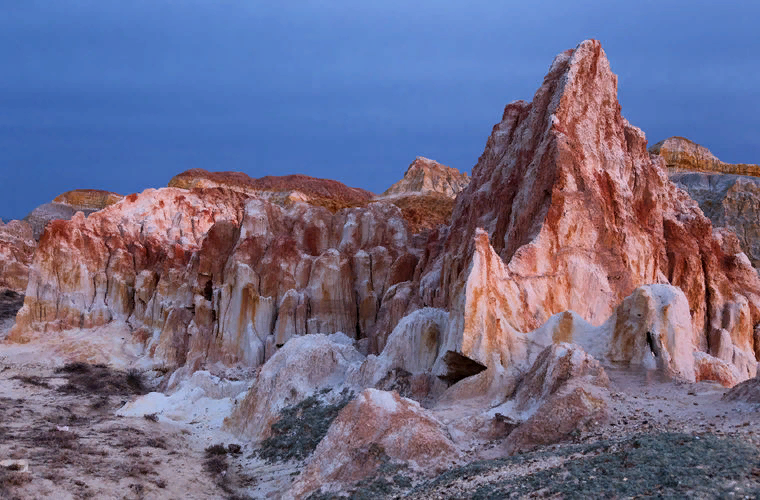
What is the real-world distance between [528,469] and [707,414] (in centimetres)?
418

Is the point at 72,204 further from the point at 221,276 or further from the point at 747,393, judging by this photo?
the point at 747,393

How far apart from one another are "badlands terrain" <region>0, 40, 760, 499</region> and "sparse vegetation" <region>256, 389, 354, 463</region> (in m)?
0.07

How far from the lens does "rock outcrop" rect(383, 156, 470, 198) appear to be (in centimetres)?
8061

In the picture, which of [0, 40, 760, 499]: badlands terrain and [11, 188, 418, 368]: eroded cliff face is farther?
[11, 188, 418, 368]: eroded cliff face

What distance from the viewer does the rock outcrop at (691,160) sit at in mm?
61138

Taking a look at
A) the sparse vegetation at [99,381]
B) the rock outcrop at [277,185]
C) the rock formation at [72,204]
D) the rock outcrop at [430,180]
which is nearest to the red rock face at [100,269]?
the sparse vegetation at [99,381]

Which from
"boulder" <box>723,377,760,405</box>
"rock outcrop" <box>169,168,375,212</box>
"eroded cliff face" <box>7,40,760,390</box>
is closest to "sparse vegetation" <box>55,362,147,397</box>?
"eroded cliff face" <box>7,40,760,390</box>

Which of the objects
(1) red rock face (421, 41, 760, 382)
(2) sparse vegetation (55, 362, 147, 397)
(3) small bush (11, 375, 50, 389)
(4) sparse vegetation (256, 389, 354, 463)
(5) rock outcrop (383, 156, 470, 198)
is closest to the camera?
(4) sparse vegetation (256, 389, 354, 463)

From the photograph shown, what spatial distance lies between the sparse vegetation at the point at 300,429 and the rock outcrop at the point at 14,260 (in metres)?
45.6

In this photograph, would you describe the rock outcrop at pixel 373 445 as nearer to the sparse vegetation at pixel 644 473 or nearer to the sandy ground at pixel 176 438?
the sandy ground at pixel 176 438

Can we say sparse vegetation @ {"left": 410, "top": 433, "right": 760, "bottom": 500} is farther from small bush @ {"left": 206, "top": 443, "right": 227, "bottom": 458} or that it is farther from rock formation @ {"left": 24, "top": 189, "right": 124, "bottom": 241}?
rock formation @ {"left": 24, "top": 189, "right": 124, "bottom": 241}

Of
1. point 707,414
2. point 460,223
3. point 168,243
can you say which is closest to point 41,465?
point 707,414

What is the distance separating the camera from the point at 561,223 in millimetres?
24297

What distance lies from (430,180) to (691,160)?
2900 centimetres
